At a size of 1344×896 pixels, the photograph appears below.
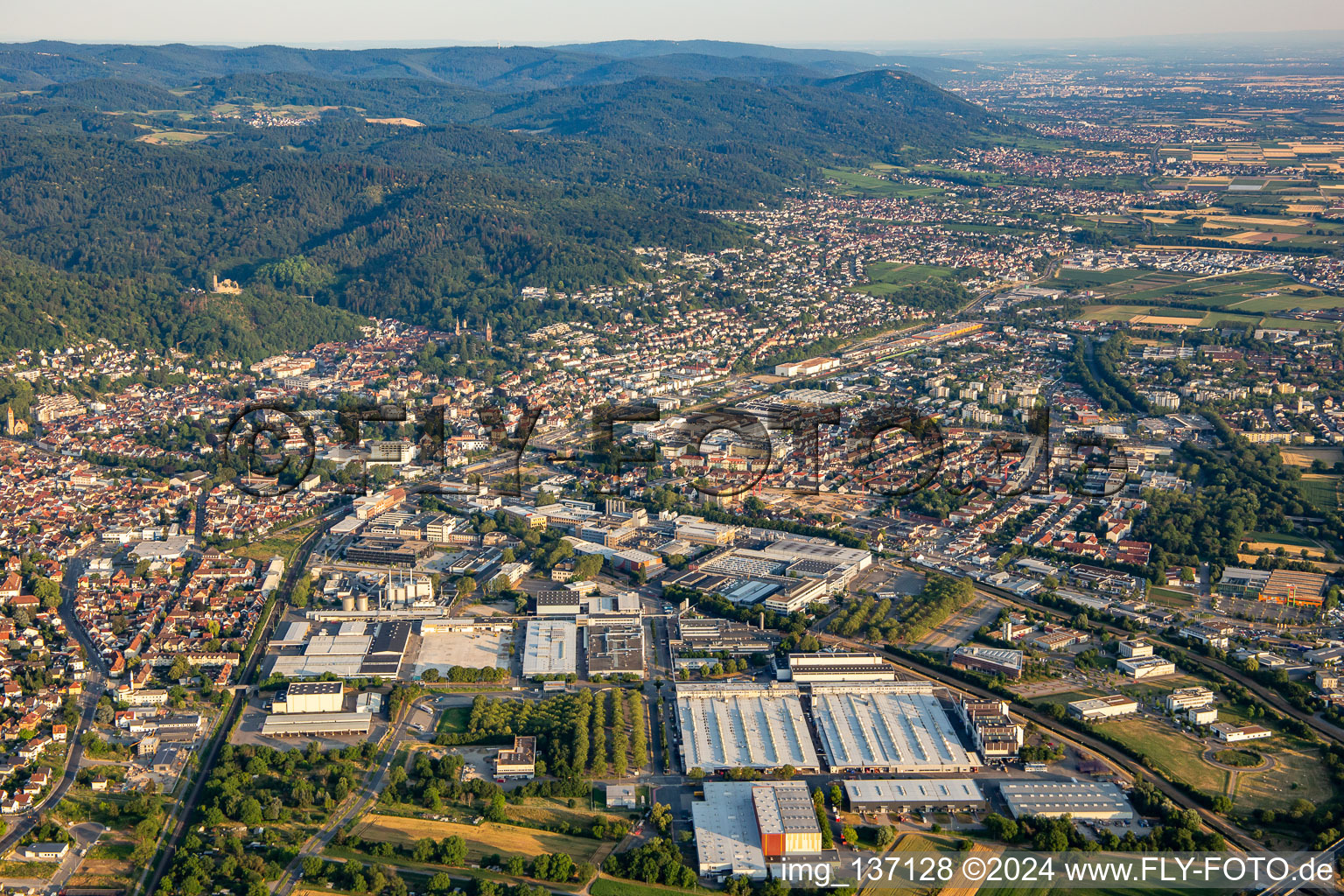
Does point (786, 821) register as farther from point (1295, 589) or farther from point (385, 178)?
point (385, 178)

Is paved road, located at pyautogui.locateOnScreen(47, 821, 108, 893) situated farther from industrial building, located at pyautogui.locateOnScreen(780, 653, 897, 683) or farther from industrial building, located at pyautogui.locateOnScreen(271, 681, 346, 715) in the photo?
industrial building, located at pyautogui.locateOnScreen(780, 653, 897, 683)

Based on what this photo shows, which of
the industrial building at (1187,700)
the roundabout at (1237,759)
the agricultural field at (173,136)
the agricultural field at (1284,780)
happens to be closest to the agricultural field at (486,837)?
the agricultural field at (1284,780)

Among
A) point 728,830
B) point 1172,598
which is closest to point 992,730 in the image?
point 728,830

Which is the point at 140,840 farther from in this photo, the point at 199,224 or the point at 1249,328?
the point at 199,224

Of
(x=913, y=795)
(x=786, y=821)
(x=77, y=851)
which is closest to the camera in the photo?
(x=786, y=821)

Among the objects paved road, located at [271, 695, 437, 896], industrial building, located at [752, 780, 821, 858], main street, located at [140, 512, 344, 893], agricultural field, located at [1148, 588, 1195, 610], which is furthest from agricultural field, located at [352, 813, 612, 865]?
agricultural field, located at [1148, 588, 1195, 610]

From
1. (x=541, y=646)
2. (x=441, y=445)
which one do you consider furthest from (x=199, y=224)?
(x=541, y=646)

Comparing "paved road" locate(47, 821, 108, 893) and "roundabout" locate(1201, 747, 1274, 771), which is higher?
"roundabout" locate(1201, 747, 1274, 771)
